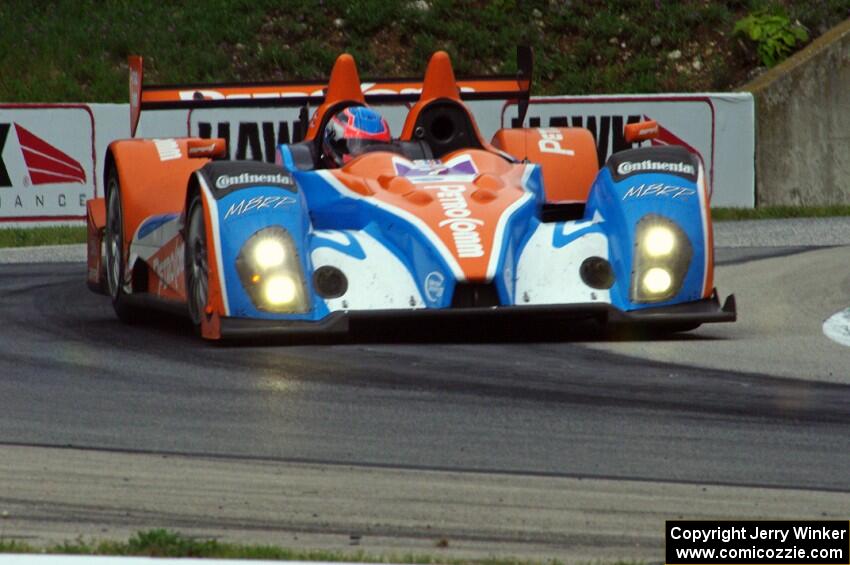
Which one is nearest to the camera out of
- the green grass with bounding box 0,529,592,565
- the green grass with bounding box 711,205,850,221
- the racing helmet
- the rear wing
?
the green grass with bounding box 0,529,592,565

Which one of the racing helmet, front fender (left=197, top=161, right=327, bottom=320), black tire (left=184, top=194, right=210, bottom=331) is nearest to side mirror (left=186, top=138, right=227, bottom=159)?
the racing helmet

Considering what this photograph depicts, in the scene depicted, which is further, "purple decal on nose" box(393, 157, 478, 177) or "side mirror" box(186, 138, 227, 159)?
"side mirror" box(186, 138, 227, 159)

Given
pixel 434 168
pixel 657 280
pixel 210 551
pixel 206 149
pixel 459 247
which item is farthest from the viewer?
pixel 206 149

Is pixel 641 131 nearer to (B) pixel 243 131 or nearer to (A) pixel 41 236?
(A) pixel 41 236

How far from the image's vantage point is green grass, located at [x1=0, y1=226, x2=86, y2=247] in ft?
52.3

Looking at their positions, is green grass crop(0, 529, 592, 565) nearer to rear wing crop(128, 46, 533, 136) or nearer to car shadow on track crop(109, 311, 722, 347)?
car shadow on track crop(109, 311, 722, 347)

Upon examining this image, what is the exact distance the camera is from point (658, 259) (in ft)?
28.6

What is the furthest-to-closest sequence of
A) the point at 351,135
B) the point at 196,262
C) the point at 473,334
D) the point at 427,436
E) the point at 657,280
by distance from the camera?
the point at 351,135
the point at 473,334
the point at 196,262
the point at 657,280
the point at 427,436

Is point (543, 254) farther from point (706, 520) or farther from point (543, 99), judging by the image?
point (543, 99)

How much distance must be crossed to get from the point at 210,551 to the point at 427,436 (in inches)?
74.9

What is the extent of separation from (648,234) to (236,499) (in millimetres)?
3844

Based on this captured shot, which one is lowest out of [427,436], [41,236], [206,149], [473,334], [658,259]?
[427,436]

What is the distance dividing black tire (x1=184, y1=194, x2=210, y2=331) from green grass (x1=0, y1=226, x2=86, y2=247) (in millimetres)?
7131

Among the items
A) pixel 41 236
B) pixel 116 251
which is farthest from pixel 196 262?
pixel 41 236
